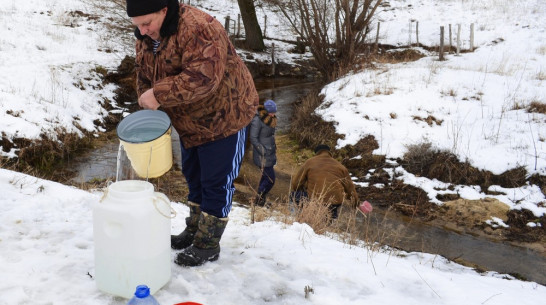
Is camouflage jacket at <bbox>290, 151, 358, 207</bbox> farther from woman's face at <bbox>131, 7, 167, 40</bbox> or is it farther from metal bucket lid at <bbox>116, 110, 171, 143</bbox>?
woman's face at <bbox>131, 7, 167, 40</bbox>

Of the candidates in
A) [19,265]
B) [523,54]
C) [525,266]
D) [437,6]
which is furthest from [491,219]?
[437,6]

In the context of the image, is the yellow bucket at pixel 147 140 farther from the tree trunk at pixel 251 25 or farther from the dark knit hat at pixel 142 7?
the tree trunk at pixel 251 25

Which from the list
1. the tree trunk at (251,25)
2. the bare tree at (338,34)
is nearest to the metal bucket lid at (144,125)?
the bare tree at (338,34)

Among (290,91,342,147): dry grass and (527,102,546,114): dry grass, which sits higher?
(527,102,546,114): dry grass

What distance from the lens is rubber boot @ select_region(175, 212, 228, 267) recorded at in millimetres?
2945

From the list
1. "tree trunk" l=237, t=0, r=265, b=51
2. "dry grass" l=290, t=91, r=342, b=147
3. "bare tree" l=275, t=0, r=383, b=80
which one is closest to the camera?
"dry grass" l=290, t=91, r=342, b=147

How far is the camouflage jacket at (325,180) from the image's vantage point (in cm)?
555

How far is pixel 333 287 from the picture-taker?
285cm

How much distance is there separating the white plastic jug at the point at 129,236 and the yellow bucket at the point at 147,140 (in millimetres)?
181

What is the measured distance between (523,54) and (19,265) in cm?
1841

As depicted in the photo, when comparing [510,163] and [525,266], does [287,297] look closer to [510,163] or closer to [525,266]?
[525,266]

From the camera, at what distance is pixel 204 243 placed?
2.98 metres

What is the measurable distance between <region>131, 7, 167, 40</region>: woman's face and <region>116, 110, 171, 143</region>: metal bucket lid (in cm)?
45

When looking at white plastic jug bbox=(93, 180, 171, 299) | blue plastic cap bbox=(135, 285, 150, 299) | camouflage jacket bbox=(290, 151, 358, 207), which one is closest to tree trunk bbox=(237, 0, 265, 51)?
camouflage jacket bbox=(290, 151, 358, 207)
